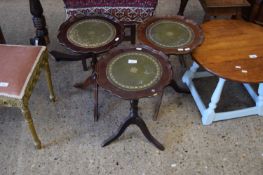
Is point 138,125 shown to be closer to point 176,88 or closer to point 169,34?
point 176,88

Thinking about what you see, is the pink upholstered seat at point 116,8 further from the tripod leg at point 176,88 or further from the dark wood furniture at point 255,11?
the dark wood furniture at point 255,11

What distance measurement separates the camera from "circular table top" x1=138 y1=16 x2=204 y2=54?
1.74 m

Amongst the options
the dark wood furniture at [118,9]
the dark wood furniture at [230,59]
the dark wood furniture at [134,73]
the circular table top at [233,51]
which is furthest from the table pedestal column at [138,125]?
the dark wood furniture at [118,9]

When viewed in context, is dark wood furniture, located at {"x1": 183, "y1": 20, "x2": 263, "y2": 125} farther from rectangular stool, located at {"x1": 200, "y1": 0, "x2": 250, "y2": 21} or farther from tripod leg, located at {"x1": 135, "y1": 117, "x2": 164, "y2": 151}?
tripod leg, located at {"x1": 135, "y1": 117, "x2": 164, "y2": 151}

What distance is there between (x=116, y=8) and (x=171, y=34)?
0.51 metres

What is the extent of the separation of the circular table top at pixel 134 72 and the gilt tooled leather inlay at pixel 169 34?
14cm

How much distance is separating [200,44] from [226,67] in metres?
0.21

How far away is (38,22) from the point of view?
7.55 ft

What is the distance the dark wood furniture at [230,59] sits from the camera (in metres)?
1.69

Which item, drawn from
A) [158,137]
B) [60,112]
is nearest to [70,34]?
[60,112]

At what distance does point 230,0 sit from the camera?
2277 millimetres

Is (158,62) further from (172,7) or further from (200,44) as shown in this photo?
(172,7)

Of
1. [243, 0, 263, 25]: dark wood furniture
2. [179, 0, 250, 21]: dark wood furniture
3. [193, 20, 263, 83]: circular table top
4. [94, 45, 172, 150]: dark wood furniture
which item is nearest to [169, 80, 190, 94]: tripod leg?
[193, 20, 263, 83]: circular table top

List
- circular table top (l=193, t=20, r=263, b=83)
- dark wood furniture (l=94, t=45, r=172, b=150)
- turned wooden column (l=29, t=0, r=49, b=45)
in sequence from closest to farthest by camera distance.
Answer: dark wood furniture (l=94, t=45, r=172, b=150) → circular table top (l=193, t=20, r=263, b=83) → turned wooden column (l=29, t=0, r=49, b=45)
